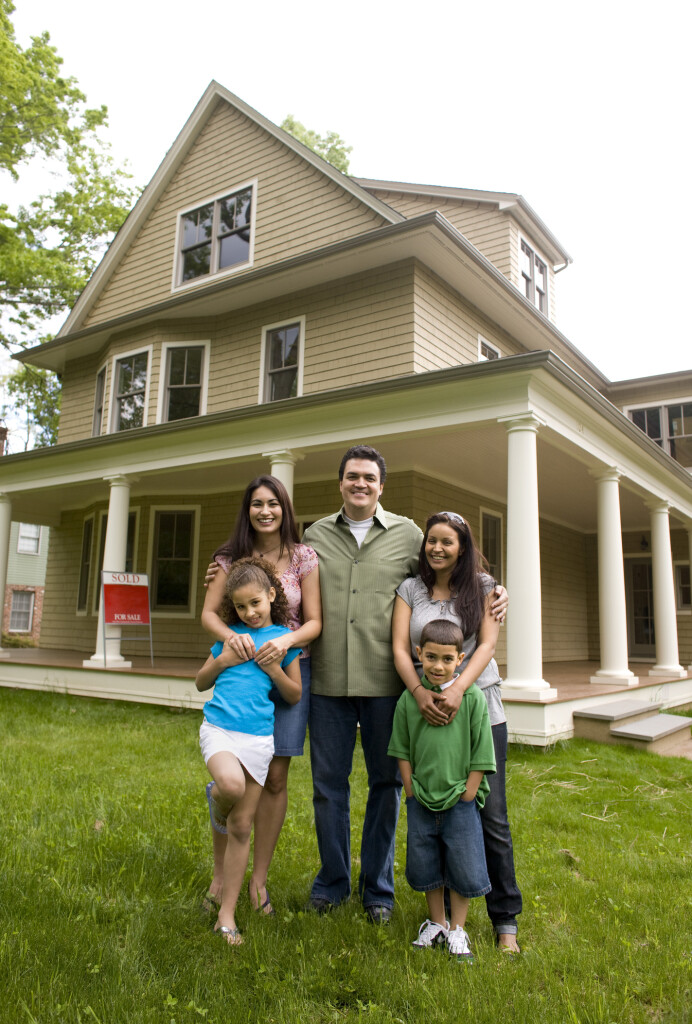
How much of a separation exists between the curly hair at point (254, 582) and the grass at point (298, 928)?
1179mm

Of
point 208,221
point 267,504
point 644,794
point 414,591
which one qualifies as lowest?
point 644,794

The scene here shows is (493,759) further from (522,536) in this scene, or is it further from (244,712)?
(522,536)

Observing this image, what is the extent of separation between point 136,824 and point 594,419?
6296 mm

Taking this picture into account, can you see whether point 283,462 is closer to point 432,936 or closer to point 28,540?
point 432,936

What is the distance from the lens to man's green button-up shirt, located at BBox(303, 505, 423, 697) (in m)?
3.04

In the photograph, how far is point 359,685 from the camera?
9.95 feet

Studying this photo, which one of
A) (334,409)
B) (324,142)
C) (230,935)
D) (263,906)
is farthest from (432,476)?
(324,142)

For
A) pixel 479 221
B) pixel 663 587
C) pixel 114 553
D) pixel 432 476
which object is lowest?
pixel 663 587

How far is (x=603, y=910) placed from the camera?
3.19 metres

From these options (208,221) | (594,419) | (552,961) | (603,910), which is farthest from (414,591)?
(208,221)

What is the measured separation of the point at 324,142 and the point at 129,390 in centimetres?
1703

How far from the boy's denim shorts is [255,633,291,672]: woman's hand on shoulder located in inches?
28.6

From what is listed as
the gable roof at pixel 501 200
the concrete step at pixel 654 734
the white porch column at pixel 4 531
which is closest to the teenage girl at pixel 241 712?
the concrete step at pixel 654 734

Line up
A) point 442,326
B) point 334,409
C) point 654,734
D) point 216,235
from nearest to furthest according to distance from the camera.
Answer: point 654,734 → point 334,409 → point 442,326 → point 216,235
